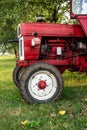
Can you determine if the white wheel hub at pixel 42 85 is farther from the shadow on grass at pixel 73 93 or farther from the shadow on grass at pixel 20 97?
the shadow on grass at pixel 73 93

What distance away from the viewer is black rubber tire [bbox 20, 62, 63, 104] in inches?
332

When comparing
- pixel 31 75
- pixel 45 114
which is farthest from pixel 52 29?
pixel 45 114

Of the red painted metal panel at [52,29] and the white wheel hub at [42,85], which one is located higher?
the red painted metal panel at [52,29]

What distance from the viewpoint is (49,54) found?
9.27 m

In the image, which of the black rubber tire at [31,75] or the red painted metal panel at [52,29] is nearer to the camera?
the black rubber tire at [31,75]

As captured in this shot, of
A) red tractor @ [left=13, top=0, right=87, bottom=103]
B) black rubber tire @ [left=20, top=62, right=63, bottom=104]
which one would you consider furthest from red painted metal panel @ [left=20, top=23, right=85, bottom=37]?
black rubber tire @ [left=20, top=62, right=63, bottom=104]

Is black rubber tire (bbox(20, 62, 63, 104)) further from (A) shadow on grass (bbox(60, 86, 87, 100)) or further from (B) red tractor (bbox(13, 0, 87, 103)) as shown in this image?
(A) shadow on grass (bbox(60, 86, 87, 100))

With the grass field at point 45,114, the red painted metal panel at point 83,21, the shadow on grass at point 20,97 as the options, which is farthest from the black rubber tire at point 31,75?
the red painted metal panel at point 83,21

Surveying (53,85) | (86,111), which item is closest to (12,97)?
(53,85)

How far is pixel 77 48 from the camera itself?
9.48 m

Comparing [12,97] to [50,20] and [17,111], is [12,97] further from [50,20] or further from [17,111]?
[50,20]

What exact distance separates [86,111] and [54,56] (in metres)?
2.23

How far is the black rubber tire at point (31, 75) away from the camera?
8438mm

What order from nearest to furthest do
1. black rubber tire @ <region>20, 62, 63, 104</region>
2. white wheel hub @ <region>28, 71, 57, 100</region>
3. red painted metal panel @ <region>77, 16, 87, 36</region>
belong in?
black rubber tire @ <region>20, 62, 63, 104</region> → white wheel hub @ <region>28, 71, 57, 100</region> → red painted metal panel @ <region>77, 16, 87, 36</region>
